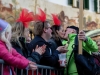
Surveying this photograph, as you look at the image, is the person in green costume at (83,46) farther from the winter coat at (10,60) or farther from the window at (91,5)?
the window at (91,5)

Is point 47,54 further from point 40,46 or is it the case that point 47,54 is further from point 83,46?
point 83,46

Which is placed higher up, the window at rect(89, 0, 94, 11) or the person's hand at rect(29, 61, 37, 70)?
the window at rect(89, 0, 94, 11)

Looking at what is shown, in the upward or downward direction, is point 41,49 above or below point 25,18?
below

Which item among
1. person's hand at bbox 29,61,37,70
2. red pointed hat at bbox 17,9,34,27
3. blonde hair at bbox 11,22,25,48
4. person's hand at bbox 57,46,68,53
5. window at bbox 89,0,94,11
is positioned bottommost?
person's hand at bbox 29,61,37,70

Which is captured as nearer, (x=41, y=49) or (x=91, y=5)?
(x=41, y=49)

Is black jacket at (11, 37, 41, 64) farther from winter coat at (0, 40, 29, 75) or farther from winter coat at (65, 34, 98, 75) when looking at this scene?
winter coat at (65, 34, 98, 75)

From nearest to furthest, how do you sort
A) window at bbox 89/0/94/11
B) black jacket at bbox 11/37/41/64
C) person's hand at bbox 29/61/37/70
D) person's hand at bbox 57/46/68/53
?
person's hand at bbox 29/61/37/70, black jacket at bbox 11/37/41/64, person's hand at bbox 57/46/68/53, window at bbox 89/0/94/11

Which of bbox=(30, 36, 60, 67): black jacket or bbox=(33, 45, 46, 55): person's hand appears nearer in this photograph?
bbox=(33, 45, 46, 55): person's hand

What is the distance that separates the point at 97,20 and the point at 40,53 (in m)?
14.0

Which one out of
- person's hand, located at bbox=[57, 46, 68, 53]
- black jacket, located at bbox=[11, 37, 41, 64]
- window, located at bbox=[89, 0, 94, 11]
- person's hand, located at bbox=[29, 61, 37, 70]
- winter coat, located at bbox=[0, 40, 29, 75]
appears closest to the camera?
winter coat, located at bbox=[0, 40, 29, 75]

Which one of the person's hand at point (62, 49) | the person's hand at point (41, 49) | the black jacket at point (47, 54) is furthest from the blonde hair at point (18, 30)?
the person's hand at point (62, 49)

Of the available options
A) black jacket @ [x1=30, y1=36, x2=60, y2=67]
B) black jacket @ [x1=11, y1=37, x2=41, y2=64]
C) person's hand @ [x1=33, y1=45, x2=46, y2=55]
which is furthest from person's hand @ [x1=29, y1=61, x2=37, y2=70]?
black jacket @ [x1=30, y1=36, x2=60, y2=67]

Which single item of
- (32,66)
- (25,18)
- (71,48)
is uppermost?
(25,18)

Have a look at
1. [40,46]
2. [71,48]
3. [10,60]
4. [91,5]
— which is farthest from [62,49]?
[91,5]
